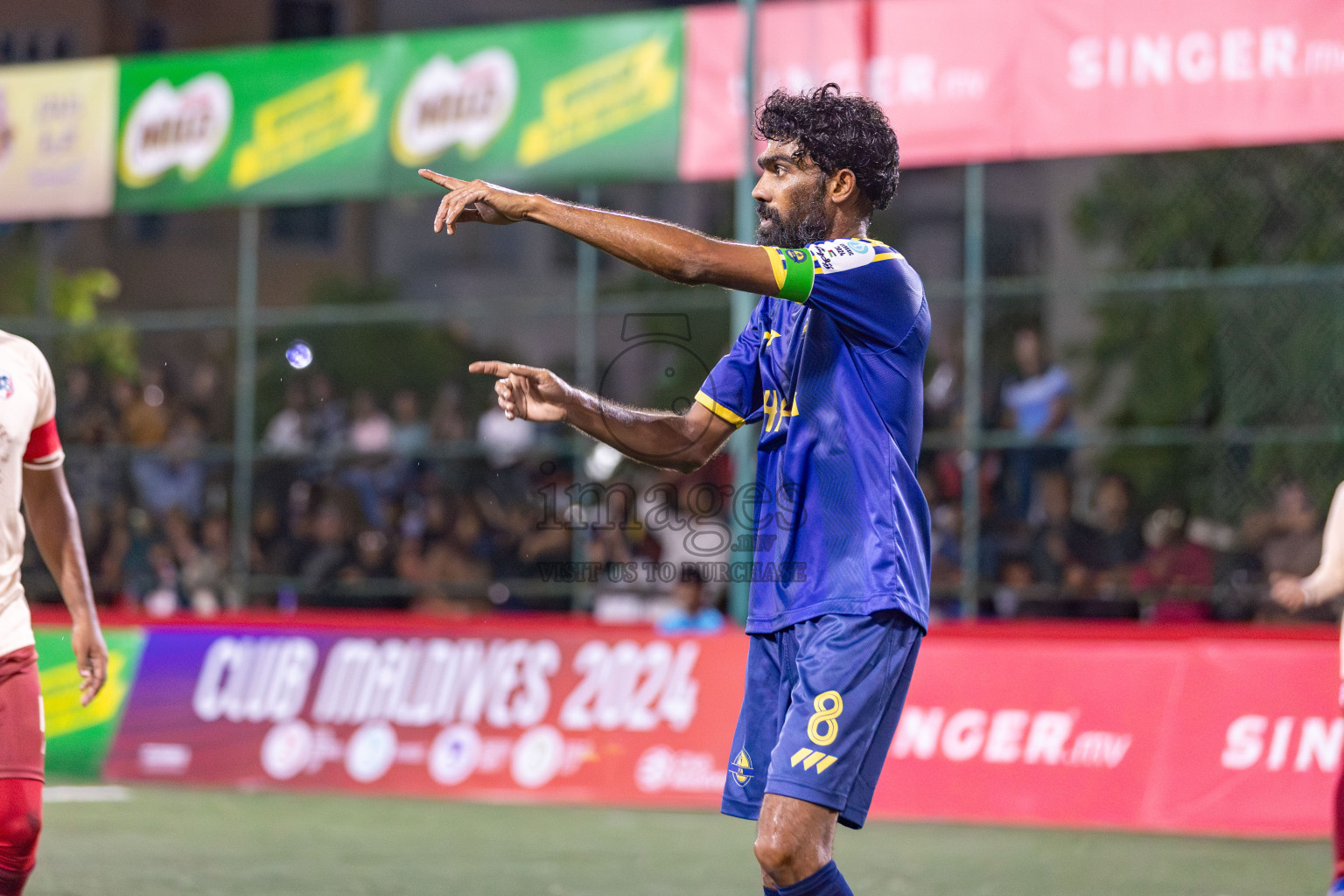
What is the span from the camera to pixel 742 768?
448 centimetres

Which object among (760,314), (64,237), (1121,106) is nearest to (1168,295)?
(1121,106)

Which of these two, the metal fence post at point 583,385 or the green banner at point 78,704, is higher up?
the metal fence post at point 583,385

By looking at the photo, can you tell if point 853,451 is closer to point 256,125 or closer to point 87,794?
point 87,794

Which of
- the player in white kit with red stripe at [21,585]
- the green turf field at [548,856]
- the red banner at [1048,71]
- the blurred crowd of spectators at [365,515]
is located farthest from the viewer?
the blurred crowd of spectators at [365,515]

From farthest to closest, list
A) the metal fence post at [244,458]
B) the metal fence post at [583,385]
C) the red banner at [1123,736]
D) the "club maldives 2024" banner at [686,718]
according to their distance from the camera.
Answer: the metal fence post at [244,458], the metal fence post at [583,385], the "club maldives 2024" banner at [686,718], the red banner at [1123,736]

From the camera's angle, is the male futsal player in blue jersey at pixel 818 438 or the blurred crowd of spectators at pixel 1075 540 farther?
the blurred crowd of spectators at pixel 1075 540

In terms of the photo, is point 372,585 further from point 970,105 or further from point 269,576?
point 970,105

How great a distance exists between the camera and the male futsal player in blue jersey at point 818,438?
13.2 ft

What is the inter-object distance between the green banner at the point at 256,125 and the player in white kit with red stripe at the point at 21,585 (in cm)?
856

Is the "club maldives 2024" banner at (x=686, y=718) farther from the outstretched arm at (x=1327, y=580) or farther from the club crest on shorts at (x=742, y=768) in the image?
the club crest on shorts at (x=742, y=768)

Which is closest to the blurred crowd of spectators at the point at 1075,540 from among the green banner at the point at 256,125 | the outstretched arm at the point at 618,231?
the green banner at the point at 256,125

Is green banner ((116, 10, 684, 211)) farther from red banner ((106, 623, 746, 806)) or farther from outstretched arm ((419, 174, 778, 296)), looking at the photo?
outstretched arm ((419, 174, 778, 296))

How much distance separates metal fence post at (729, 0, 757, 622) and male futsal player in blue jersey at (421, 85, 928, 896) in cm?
724

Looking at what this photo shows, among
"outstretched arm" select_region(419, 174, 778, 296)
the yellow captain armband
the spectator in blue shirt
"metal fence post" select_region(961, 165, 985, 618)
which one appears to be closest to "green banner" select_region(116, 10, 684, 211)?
"metal fence post" select_region(961, 165, 985, 618)
